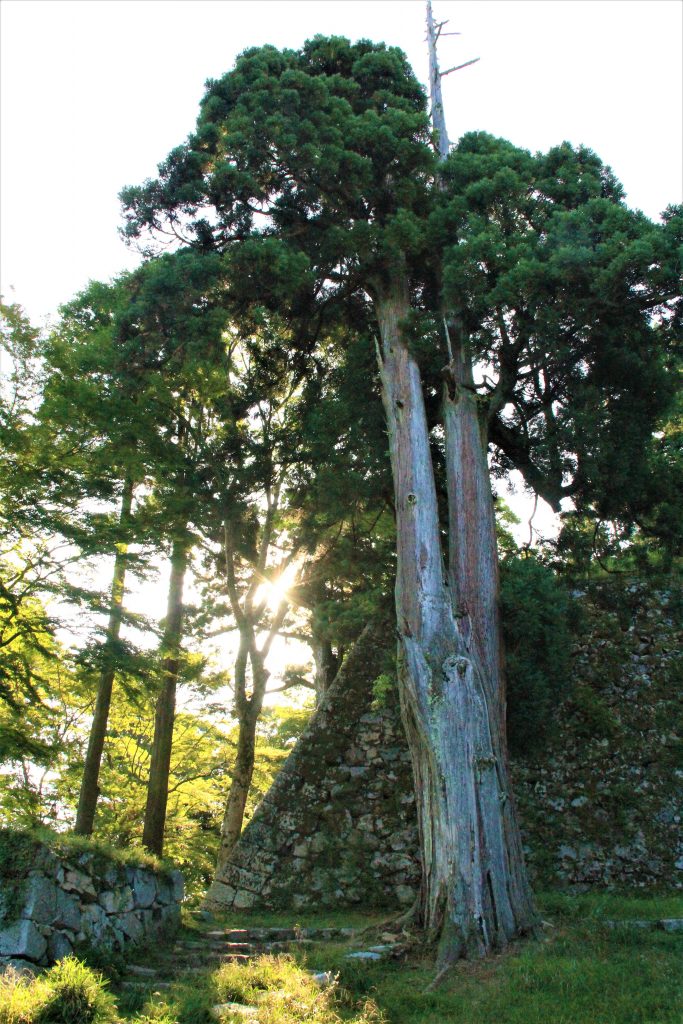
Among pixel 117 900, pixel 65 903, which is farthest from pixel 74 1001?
pixel 117 900

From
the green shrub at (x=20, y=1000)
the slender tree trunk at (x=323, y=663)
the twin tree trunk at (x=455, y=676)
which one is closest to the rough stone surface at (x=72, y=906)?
the green shrub at (x=20, y=1000)

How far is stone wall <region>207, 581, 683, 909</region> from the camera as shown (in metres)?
10.0

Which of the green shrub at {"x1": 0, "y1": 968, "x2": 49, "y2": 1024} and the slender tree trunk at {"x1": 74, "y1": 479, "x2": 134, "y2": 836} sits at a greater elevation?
the slender tree trunk at {"x1": 74, "y1": 479, "x2": 134, "y2": 836}

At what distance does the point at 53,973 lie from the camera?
15.3ft

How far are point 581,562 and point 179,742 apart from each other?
9261 millimetres

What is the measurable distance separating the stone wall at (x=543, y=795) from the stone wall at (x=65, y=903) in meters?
3.20

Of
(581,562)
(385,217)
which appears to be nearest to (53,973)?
(581,562)

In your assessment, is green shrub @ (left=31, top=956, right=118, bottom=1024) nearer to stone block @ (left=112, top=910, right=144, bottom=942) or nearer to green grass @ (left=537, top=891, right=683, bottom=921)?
stone block @ (left=112, top=910, right=144, bottom=942)

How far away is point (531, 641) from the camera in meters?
8.73

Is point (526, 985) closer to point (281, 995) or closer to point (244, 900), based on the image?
point (281, 995)

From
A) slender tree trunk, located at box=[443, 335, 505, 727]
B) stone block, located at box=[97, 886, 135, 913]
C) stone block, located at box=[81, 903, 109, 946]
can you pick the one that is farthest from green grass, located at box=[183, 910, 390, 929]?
slender tree trunk, located at box=[443, 335, 505, 727]

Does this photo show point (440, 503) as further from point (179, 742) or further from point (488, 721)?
point (179, 742)

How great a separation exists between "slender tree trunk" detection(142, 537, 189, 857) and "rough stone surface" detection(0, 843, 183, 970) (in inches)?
121

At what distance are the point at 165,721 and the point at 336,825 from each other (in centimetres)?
298
